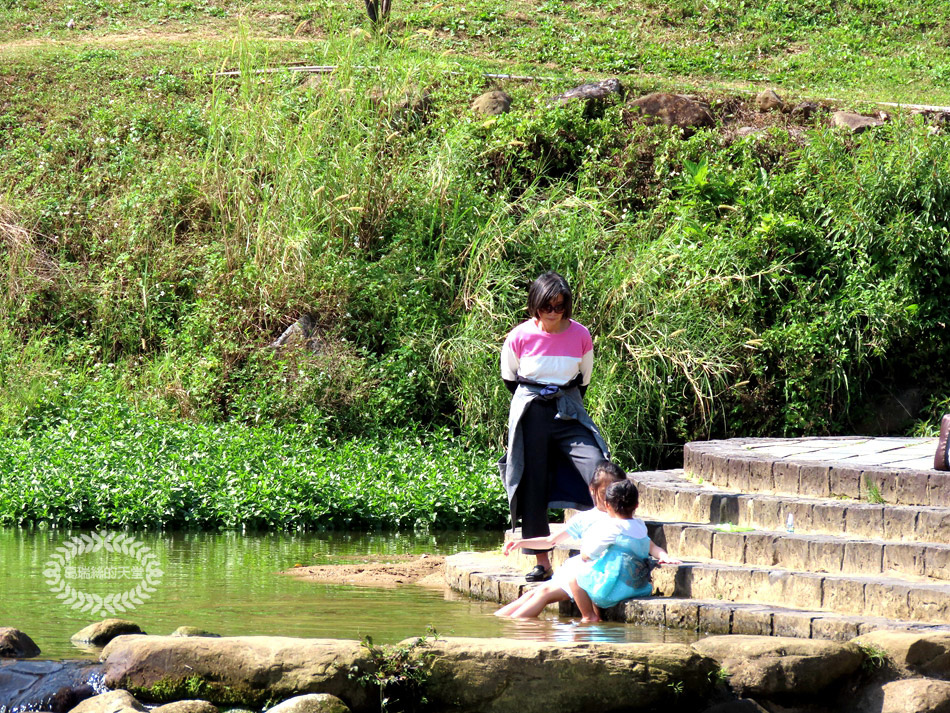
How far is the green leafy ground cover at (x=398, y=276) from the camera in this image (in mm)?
10867

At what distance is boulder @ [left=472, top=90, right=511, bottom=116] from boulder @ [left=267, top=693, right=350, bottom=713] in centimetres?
1175

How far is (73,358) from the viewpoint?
13.4 meters

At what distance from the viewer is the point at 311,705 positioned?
421 cm

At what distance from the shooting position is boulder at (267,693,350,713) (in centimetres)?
420

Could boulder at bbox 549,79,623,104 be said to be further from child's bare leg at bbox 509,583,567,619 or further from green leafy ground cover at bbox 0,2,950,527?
child's bare leg at bbox 509,583,567,619

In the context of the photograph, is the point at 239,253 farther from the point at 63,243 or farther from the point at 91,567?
the point at 91,567

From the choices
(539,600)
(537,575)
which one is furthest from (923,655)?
(537,575)

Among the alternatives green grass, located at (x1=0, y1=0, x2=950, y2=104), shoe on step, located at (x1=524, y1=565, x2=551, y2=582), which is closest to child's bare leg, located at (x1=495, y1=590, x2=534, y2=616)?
shoe on step, located at (x1=524, y1=565, x2=551, y2=582)

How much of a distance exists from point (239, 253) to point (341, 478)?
14.8ft

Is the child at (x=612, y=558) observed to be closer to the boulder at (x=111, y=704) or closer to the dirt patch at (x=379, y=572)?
the dirt patch at (x=379, y=572)

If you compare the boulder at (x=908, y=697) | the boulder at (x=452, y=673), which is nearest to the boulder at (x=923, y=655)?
the boulder at (x=908, y=697)

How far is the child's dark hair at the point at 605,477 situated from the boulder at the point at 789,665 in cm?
147

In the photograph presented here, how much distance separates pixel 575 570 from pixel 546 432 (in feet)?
3.05

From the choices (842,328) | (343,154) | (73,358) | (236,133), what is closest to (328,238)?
(343,154)
